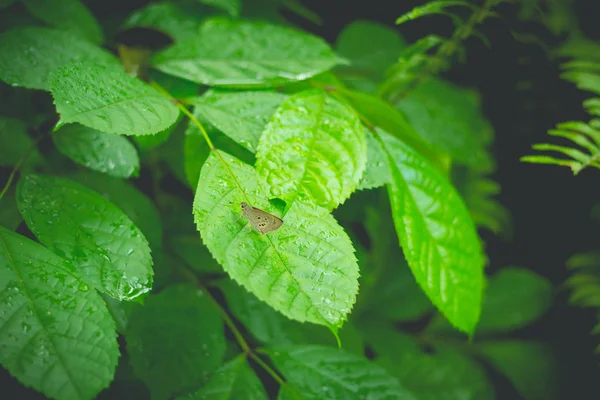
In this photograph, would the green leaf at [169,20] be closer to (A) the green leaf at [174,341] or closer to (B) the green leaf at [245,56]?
(B) the green leaf at [245,56]

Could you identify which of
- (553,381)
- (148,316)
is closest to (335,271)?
(148,316)

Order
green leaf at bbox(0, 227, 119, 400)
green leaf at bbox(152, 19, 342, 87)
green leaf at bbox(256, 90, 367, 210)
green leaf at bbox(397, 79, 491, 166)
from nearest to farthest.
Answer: green leaf at bbox(0, 227, 119, 400), green leaf at bbox(256, 90, 367, 210), green leaf at bbox(152, 19, 342, 87), green leaf at bbox(397, 79, 491, 166)

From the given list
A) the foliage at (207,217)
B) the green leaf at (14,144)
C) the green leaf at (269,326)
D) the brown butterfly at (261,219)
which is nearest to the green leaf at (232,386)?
the foliage at (207,217)

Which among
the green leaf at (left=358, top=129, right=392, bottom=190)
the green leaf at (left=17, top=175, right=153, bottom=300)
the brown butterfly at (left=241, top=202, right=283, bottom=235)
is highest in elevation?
the green leaf at (left=358, top=129, right=392, bottom=190)

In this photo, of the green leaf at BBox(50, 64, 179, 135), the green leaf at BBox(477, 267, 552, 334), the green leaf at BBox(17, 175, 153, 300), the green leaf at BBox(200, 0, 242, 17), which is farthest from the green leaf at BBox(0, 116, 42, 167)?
the green leaf at BBox(477, 267, 552, 334)

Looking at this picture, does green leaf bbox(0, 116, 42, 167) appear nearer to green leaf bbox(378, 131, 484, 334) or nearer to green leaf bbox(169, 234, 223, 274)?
green leaf bbox(169, 234, 223, 274)

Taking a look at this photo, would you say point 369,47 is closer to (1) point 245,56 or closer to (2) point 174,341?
(1) point 245,56

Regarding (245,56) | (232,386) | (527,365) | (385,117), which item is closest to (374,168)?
(385,117)

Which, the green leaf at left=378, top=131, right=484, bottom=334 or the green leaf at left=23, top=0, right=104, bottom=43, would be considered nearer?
the green leaf at left=378, top=131, right=484, bottom=334
